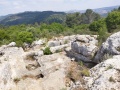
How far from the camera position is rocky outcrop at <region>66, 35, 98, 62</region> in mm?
27672

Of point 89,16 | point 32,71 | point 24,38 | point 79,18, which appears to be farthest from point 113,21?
point 89,16

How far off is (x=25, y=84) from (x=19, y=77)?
2.09m

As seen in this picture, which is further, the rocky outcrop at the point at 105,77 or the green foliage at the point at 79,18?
the green foliage at the point at 79,18

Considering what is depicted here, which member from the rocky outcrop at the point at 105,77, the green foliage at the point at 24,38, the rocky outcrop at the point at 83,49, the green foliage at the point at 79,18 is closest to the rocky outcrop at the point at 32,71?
the rocky outcrop at the point at 83,49

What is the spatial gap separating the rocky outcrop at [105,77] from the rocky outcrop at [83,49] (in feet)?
36.8

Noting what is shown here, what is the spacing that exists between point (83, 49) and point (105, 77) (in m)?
15.1

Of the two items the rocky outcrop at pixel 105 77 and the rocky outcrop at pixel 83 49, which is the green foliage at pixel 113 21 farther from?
the rocky outcrop at pixel 105 77

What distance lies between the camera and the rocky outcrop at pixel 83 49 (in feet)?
90.8

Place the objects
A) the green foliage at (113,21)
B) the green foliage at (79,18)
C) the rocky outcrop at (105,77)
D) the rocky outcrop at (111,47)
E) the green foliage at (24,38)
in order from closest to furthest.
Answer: the rocky outcrop at (105,77), the rocky outcrop at (111,47), the green foliage at (24,38), the green foliage at (113,21), the green foliage at (79,18)

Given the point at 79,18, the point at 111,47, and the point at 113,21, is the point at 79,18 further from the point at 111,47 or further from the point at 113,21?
the point at 111,47

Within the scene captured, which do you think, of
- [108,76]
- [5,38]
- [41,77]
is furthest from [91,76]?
[5,38]

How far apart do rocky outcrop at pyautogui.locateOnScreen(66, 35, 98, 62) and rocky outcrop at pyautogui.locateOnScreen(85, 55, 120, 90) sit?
442 inches

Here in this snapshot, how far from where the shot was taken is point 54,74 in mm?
24750

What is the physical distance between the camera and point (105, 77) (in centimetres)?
1373
